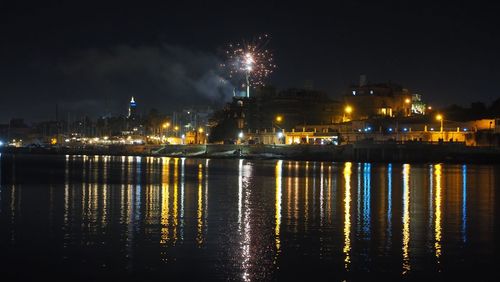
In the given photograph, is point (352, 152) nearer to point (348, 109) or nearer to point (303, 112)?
point (348, 109)

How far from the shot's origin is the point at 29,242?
61.7 ft

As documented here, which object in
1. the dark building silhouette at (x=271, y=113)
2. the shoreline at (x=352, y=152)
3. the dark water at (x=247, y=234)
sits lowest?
the dark water at (x=247, y=234)

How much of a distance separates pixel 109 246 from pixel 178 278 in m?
4.27

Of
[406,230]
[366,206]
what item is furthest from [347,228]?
[366,206]

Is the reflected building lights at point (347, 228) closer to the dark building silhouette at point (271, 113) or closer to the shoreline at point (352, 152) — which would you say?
the shoreline at point (352, 152)

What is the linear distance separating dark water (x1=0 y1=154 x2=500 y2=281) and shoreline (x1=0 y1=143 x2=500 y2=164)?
3823 cm

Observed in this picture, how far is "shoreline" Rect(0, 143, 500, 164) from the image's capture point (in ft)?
239

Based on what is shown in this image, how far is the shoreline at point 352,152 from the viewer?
239ft

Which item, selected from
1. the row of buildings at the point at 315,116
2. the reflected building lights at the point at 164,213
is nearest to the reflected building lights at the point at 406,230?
the reflected building lights at the point at 164,213

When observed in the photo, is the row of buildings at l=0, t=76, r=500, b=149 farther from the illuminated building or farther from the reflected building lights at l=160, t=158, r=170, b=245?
the reflected building lights at l=160, t=158, r=170, b=245

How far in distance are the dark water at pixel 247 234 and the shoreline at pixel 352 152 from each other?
3823cm

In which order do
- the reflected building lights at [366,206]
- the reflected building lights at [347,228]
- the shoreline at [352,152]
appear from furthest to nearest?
the shoreline at [352,152]
the reflected building lights at [366,206]
the reflected building lights at [347,228]

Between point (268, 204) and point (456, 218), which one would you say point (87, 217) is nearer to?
point (268, 204)

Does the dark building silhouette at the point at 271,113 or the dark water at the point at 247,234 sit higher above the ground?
the dark building silhouette at the point at 271,113
